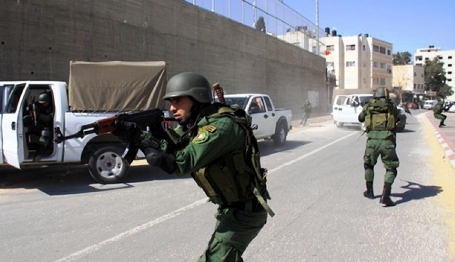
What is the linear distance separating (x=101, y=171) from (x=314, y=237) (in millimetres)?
4563

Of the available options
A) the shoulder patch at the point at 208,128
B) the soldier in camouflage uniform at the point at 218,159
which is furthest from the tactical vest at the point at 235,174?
the shoulder patch at the point at 208,128

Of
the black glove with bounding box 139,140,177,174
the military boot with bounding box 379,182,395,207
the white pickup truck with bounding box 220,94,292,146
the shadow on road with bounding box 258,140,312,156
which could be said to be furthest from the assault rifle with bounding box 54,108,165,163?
the shadow on road with bounding box 258,140,312,156

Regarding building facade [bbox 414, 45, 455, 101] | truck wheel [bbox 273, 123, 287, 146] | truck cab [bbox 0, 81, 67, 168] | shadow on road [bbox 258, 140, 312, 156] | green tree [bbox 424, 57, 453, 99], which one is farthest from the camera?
building facade [bbox 414, 45, 455, 101]

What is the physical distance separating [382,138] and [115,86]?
16.4 feet

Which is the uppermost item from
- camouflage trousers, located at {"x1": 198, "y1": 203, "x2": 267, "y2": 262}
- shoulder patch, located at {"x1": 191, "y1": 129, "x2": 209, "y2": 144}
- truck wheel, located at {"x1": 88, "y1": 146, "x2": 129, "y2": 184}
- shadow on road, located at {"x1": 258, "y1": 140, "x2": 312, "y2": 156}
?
shoulder patch, located at {"x1": 191, "y1": 129, "x2": 209, "y2": 144}

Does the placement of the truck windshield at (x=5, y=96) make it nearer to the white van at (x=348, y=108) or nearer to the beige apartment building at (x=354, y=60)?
the white van at (x=348, y=108)

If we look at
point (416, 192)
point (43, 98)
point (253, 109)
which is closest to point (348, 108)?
point (253, 109)

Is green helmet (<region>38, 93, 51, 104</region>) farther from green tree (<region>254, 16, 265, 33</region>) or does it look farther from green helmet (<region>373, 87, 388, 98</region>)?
green tree (<region>254, 16, 265, 33</region>)

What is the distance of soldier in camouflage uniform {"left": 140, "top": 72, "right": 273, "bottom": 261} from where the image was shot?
2092mm

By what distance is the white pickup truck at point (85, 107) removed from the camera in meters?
6.73

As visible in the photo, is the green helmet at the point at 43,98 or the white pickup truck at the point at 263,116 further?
the white pickup truck at the point at 263,116

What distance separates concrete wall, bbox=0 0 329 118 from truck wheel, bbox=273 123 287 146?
616cm

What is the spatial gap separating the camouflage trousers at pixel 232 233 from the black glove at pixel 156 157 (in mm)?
549

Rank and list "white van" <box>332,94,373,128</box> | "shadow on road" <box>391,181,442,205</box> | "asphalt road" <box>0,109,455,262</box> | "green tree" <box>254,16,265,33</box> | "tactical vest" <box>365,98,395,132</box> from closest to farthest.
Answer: "asphalt road" <box>0,109,455,262</box>, "tactical vest" <box>365,98,395,132</box>, "shadow on road" <box>391,181,442,205</box>, "white van" <box>332,94,373,128</box>, "green tree" <box>254,16,265,33</box>
